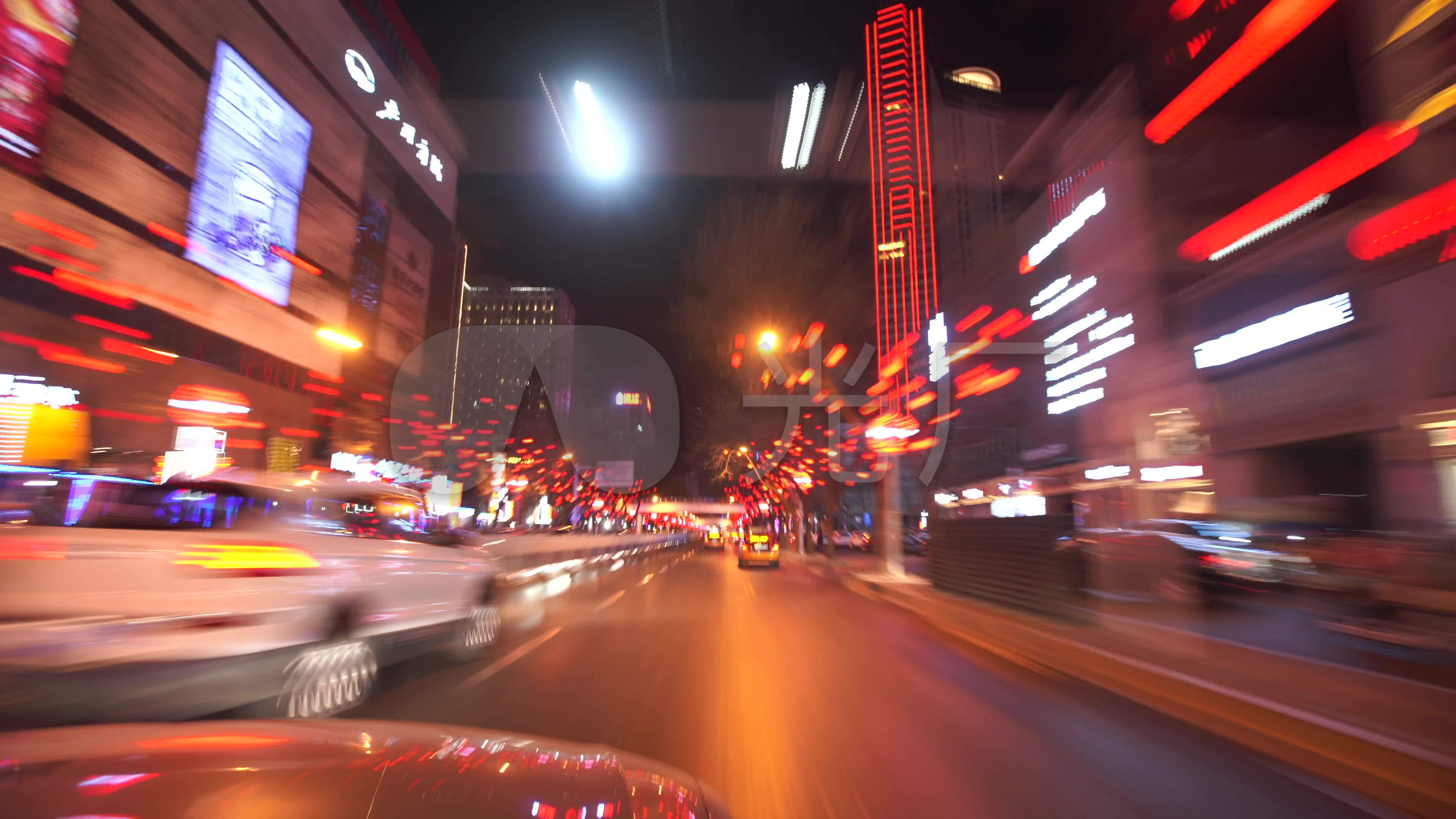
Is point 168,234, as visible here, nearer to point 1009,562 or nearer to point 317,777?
point 1009,562

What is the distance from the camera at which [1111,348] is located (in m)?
26.6

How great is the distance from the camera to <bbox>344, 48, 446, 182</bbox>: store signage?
1256 inches

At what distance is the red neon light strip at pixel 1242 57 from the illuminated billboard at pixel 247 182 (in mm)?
25658

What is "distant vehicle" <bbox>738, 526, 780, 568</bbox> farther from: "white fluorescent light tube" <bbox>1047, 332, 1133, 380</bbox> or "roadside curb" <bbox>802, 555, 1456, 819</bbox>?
"roadside curb" <bbox>802, 555, 1456, 819</bbox>

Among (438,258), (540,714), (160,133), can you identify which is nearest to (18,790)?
(540,714)

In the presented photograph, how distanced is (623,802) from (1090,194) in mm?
35328

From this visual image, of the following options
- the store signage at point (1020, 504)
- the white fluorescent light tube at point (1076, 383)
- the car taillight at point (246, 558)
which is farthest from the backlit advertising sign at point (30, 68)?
Result: the store signage at point (1020, 504)

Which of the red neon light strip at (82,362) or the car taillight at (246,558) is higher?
the red neon light strip at (82,362)

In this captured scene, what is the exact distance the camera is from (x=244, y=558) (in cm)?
481

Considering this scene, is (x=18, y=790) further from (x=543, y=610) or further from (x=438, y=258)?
(x=438, y=258)

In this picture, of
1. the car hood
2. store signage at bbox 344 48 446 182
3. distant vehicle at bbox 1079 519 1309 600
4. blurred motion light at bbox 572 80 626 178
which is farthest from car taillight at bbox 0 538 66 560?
store signage at bbox 344 48 446 182

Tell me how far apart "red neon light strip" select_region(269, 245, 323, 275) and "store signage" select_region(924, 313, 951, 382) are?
76.3ft

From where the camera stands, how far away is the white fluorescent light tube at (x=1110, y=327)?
26234mm

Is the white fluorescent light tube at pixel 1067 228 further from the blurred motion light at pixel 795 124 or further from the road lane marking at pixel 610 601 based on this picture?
the road lane marking at pixel 610 601
